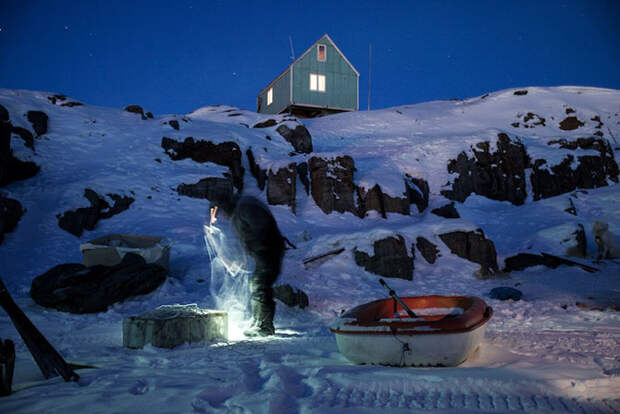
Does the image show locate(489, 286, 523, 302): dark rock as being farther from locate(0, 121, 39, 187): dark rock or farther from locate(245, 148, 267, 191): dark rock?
locate(0, 121, 39, 187): dark rock

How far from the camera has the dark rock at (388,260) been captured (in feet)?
33.2

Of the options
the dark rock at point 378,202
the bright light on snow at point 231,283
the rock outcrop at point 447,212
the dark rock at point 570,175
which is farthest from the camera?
the dark rock at point 570,175

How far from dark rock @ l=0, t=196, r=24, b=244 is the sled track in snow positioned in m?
9.58

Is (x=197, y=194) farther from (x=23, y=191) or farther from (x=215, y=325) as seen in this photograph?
(x=215, y=325)

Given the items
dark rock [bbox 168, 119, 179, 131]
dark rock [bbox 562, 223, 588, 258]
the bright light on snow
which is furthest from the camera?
dark rock [bbox 168, 119, 179, 131]

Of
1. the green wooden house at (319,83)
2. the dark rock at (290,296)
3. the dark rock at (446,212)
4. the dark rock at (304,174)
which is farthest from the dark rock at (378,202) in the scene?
the green wooden house at (319,83)

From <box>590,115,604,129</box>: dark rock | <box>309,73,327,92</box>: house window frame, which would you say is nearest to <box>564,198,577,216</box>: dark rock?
<box>590,115,604,129</box>: dark rock

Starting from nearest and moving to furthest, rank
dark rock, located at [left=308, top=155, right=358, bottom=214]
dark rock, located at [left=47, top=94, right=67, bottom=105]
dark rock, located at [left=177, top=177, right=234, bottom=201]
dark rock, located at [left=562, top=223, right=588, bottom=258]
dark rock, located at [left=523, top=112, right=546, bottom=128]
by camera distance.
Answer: dark rock, located at [left=562, top=223, right=588, bottom=258] < dark rock, located at [left=177, top=177, right=234, bottom=201] < dark rock, located at [left=308, top=155, right=358, bottom=214] < dark rock, located at [left=47, top=94, right=67, bottom=105] < dark rock, located at [left=523, top=112, right=546, bottom=128]

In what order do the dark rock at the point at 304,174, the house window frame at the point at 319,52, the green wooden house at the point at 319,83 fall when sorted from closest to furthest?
1. the dark rock at the point at 304,174
2. the green wooden house at the point at 319,83
3. the house window frame at the point at 319,52

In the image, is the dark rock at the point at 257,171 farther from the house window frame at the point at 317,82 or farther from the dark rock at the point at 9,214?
the house window frame at the point at 317,82

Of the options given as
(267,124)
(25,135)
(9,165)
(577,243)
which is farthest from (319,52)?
(577,243)

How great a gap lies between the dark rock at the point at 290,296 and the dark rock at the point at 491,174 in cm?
994

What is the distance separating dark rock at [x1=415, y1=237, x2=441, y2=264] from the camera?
10.9 m

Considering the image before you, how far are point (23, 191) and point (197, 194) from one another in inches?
179
